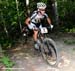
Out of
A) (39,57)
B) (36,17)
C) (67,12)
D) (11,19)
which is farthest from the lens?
(67,12)

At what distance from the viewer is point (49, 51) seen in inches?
322

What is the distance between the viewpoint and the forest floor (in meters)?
7.93

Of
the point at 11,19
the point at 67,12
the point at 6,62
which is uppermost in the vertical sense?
the point at 11,19

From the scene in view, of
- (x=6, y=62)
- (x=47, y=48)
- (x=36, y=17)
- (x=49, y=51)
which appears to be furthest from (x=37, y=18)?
(x=6, y=62)

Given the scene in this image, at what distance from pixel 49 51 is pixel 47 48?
0.38ft

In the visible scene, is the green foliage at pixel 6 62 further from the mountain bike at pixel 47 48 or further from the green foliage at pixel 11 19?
the green foliage at pixel 11 19

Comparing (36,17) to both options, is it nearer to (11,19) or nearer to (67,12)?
(11,19)

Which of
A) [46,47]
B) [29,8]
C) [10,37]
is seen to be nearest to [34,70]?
[46,47]

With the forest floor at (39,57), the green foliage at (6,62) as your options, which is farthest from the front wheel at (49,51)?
the green foliage at (6,62)

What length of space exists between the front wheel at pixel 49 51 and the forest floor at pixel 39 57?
15cm

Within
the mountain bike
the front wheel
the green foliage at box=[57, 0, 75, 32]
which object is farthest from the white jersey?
the green foliage at box=[57, 0, 75, 32]

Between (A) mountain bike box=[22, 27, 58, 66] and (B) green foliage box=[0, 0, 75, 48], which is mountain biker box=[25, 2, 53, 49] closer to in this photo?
(A) mountain bike box=[22, 27, 58, 66]

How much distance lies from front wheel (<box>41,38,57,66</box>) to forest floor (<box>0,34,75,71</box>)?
0.15m

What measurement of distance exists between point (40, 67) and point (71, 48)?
5.59ft
